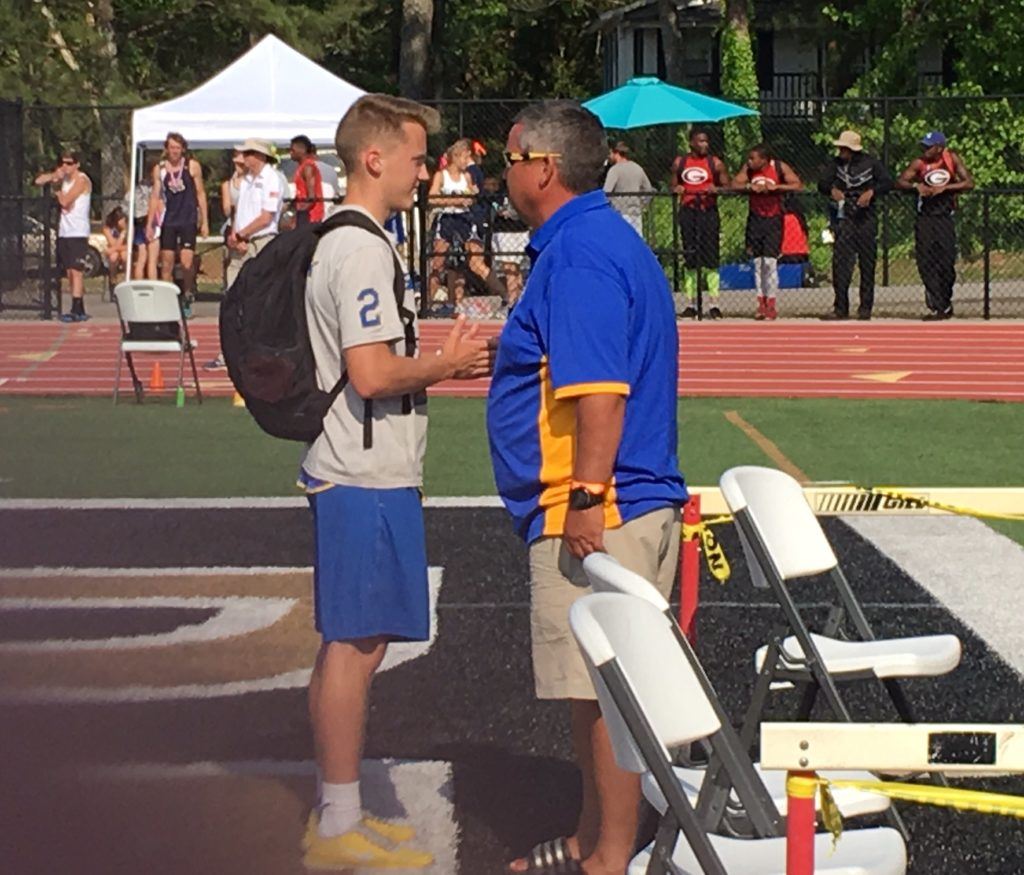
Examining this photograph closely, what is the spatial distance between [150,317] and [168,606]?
7494 millimetres

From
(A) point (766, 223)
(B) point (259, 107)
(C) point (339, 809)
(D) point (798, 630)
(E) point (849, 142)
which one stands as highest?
(B) point (259, 107)

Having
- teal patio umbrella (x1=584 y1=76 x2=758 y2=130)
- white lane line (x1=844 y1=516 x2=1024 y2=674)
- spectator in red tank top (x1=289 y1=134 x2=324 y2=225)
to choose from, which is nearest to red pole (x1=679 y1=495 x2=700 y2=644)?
white lane line (x1=844 y1=516 x2=1024 y2=674)

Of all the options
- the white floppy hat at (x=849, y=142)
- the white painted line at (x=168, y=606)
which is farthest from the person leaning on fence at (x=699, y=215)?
the white painted line at (x=168, y=606)

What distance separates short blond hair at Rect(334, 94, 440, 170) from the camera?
576cm

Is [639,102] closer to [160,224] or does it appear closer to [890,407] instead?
[160,224]

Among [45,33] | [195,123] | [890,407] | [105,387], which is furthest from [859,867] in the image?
[45,33]

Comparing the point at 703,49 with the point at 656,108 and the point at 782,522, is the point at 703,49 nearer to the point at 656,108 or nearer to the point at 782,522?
the point at 656,108

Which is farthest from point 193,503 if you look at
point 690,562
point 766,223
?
point 766,223

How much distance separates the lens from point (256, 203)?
813 inches

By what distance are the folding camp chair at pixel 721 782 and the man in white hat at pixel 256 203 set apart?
15.9 meters

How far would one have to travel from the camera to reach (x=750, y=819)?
15.2 ft

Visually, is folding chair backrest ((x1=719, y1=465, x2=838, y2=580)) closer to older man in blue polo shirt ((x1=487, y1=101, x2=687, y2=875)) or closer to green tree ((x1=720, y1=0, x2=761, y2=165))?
older man in blue polo shirt ((x1=487, y1=101, x2=687, y2=875))

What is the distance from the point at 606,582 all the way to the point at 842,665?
1.53m

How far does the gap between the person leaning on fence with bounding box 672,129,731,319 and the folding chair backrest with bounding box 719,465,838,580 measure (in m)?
17.8
